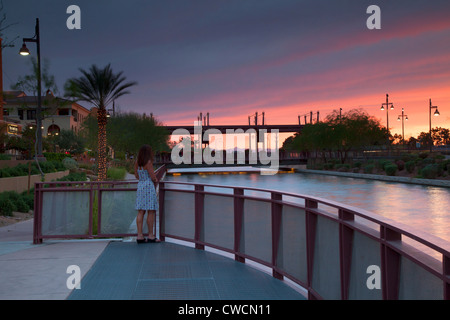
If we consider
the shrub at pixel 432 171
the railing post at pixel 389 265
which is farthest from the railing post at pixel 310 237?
the shrub at pixel 432 171

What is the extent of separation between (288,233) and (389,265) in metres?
2.61

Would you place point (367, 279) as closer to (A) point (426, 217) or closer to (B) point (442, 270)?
(B) point (442, 270)

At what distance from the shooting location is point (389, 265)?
3510 mm

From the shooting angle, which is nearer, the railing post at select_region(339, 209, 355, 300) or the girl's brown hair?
the railing post at select_region(339, 209, 355, 300)

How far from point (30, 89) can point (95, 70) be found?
11.1m

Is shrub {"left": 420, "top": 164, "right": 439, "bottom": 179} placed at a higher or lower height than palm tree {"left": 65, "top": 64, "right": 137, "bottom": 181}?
lower

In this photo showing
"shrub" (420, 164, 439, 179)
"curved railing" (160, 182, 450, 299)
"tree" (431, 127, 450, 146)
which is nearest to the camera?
"curved railing" (160, 182, 450, 299)

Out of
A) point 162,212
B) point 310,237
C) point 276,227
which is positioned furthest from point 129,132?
point 310,237

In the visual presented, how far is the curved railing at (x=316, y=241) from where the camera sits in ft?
10.6

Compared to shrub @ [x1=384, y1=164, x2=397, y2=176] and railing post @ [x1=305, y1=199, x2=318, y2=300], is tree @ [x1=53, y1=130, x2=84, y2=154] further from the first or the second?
railing post @ [x1=305, y1=199, x2=318, y2=300]

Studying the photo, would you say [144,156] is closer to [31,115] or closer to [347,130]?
[347,130]

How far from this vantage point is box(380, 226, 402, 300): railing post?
3475 mm

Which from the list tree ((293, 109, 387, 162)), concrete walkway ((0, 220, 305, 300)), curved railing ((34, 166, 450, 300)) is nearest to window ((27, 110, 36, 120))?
tree ((293, 109, 387, 162))
